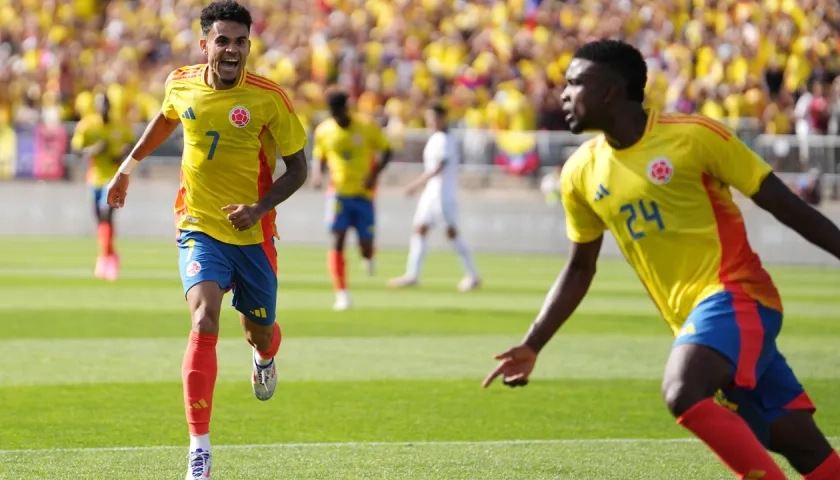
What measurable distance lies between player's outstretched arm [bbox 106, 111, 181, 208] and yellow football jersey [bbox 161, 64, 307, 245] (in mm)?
133

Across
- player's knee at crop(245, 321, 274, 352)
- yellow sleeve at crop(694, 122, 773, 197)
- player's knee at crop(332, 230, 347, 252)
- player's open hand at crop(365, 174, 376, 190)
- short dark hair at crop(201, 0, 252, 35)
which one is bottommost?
player's knee at crop(332, 230, 347, 252)

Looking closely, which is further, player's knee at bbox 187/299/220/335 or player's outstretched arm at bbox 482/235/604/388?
player's knee at bbox 187/299/220/335

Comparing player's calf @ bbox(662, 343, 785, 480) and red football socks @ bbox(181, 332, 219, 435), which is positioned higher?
player's calf @ bbox(662, 343, 785, 480)

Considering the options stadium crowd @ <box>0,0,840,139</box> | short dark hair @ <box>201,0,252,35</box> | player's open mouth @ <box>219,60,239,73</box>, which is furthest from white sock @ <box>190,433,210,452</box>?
stadium crowd @ <box>0,0,840,139</box>

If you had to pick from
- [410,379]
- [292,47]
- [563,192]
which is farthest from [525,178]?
[563,192]

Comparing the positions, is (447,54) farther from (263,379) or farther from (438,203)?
(263,379)

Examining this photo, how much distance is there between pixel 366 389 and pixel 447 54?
66.4 ft

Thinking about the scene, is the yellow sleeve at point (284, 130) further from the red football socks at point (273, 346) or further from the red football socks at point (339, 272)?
the red football socks at point (339, 272)

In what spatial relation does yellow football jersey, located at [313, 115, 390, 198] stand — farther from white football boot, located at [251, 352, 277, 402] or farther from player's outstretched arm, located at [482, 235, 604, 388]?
player's outstretched arm, located at [482, 235, 604, 388]

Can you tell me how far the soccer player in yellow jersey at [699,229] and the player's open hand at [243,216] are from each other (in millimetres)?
2108

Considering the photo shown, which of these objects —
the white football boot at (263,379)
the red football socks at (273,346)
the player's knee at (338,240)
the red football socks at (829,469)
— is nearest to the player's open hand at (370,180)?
the player's knee at (338,240)

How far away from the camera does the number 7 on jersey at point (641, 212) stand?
557cm

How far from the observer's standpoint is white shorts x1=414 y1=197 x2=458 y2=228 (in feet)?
65.3

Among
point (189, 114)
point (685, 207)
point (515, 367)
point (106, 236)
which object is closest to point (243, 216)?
point (189, 114)
